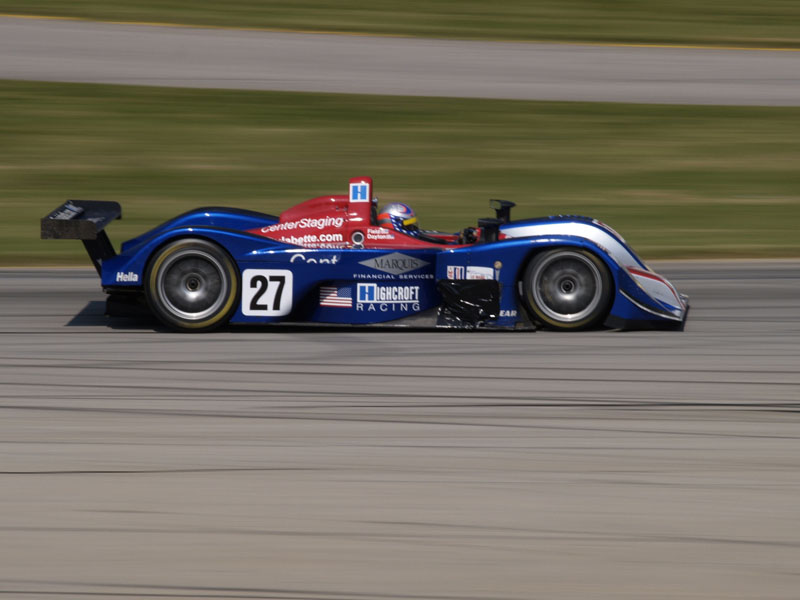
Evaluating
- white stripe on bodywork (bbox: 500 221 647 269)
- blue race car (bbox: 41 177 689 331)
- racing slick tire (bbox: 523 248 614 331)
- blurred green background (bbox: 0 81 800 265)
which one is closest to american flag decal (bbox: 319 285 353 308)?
blue race car (bbox: 41 177 689 331)

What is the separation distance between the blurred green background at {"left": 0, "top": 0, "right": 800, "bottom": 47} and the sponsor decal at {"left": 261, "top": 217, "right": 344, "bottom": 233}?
600 inches

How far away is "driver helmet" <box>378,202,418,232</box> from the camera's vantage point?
801 cm

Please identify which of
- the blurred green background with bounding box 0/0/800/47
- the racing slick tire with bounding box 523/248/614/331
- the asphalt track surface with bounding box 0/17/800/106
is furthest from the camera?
the blurred green background with bounding box 0/0/800/47

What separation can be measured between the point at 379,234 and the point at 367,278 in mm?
344

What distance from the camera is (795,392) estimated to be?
642 centimetres

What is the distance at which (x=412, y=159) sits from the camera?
15477 mm

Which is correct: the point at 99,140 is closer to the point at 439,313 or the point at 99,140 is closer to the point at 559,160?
the point at 559,160

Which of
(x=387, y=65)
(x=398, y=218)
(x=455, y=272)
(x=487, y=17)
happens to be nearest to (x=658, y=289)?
(x=455, y=272)

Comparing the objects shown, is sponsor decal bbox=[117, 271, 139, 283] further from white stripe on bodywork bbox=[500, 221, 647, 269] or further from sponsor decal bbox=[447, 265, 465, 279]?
white stripe on bodywork bbox=[500, 221, 647, 269]

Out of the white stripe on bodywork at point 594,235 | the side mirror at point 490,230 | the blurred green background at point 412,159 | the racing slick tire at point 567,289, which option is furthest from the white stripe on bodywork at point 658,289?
the blurred green background at point 412,159

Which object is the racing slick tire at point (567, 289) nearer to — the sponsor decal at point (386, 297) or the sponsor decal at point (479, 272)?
the sponsor decal at point (479, 272)

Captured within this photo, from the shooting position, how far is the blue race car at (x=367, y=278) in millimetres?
7684

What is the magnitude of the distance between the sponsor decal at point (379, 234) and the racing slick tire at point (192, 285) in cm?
99

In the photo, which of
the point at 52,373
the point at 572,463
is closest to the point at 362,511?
the point at 572,463
